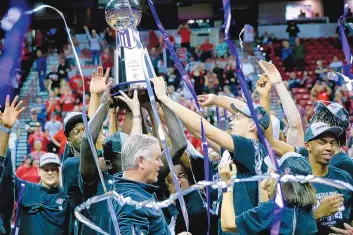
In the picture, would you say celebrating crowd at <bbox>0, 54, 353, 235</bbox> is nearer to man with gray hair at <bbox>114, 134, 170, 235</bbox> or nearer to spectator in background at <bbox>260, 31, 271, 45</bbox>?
man with gray hair at <bbox>114, 134, 170, 235</bbox>

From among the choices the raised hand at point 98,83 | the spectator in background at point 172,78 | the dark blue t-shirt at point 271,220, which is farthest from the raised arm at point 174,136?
the spectator in background at point 172,78

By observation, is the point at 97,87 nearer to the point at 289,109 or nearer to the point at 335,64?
the point at 289,109

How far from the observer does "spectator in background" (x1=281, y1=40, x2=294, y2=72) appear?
20.7 metres

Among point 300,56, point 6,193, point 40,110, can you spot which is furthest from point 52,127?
point 6,193

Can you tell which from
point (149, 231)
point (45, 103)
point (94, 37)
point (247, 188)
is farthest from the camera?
point (94, 37)

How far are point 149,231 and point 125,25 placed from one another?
1.49m

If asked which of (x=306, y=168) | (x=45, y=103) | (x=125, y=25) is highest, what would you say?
(x=125, y=25)

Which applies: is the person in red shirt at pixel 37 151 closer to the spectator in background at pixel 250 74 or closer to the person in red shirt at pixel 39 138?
the person in red shirt at pixel 39 138

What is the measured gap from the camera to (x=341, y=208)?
4906mm

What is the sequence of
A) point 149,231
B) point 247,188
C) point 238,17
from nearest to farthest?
point 149,231, point 247,188, point 238,17

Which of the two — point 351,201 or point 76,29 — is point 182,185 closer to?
point 351,201

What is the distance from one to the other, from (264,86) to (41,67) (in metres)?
13.9

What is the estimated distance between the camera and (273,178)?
4320 mm

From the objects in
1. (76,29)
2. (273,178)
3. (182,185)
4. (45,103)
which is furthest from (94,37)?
(273,178)
